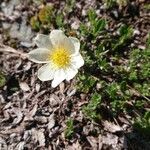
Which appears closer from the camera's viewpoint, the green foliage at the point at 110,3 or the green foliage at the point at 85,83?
the green foliage at the point at 85,83

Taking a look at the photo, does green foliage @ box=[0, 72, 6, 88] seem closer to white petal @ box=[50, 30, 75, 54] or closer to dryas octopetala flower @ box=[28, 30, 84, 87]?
dryas octopetala flower @ box=[28, 30, 84, 87]

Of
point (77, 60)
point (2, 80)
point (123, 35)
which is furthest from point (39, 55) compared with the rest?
point (123, 35)

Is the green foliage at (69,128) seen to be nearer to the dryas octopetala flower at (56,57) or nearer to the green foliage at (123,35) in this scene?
the dryas octopetala flower at (56,57)

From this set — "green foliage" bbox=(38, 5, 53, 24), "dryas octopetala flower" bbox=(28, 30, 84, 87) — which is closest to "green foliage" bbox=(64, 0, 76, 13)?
"green foliage" bbox=(38, 5, 53, 24)

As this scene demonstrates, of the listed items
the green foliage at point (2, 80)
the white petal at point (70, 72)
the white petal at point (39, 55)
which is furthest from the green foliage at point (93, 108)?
the green foliage at point (2, 80)

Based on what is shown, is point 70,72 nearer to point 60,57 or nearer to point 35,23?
point 60,57

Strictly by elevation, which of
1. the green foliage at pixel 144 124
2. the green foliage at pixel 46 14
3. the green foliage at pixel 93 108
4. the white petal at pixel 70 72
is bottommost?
the green foliage at pixel 144 124
